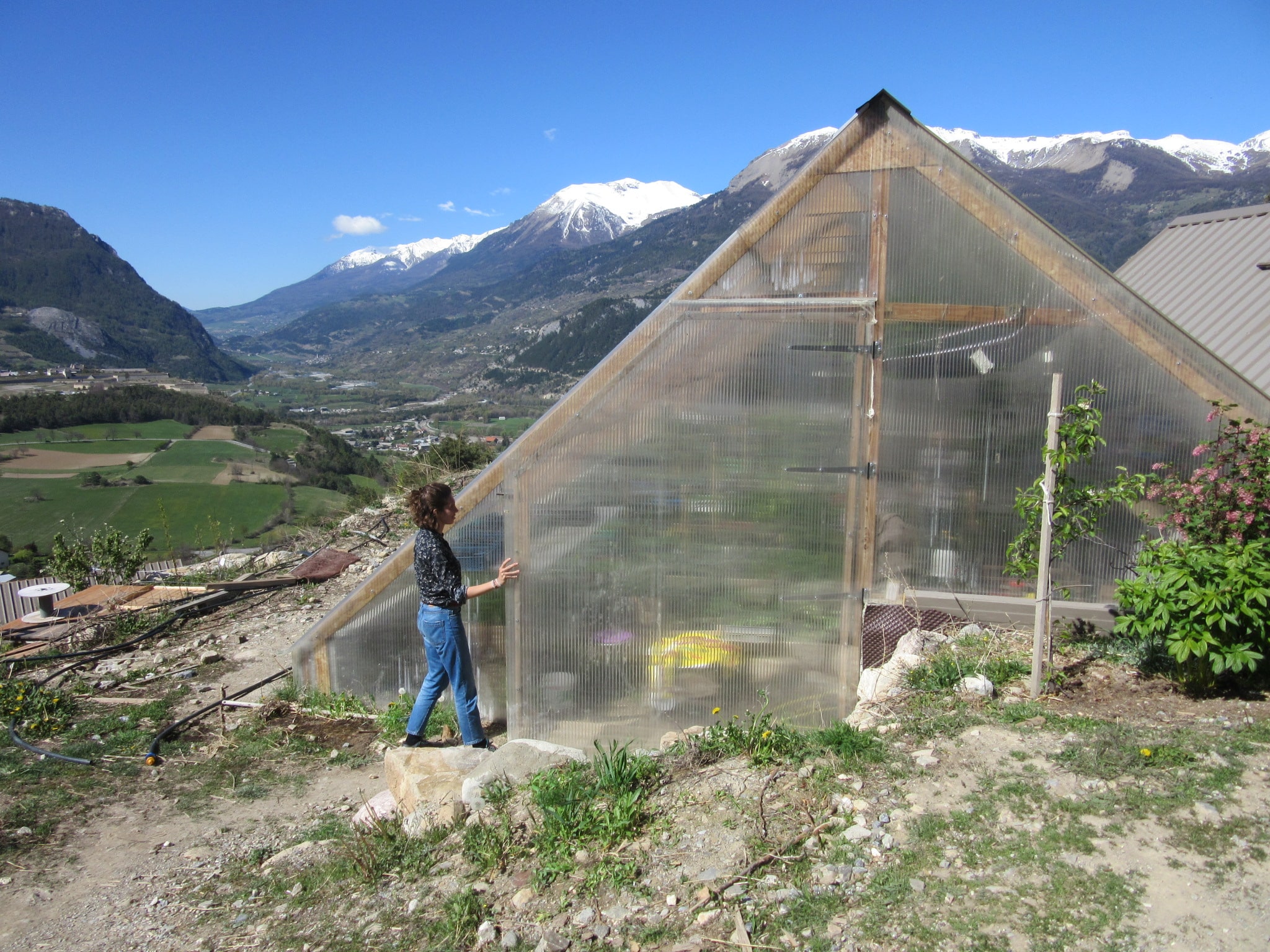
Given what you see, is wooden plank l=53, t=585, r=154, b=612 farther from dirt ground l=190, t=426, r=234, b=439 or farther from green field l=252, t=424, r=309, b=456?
dirt ground l=190, t=426, r=234, b=439

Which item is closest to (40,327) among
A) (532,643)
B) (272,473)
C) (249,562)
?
(272,473)

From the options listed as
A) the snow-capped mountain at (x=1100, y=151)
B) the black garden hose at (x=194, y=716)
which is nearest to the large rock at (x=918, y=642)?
the black garden hose at (x=194, y=716)

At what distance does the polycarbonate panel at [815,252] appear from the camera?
481 centimetres

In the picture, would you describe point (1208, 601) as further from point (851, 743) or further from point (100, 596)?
point (100, 596)

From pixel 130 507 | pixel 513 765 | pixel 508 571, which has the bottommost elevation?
pixel 130 507

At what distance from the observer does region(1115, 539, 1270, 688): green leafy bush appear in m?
3.61

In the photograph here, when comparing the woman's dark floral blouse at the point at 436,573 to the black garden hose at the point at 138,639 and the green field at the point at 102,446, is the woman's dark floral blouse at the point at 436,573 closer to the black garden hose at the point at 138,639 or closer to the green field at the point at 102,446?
the black garden hose at the point at 138,639

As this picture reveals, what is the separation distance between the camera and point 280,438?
54.8m

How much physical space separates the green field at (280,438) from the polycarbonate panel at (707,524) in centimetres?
4834

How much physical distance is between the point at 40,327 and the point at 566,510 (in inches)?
5295

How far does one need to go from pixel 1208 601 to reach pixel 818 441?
2246mm

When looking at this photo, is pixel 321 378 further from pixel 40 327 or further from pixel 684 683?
pixel 684 683

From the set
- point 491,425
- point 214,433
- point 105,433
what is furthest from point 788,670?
point 105,433

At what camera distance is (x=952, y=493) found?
4938 mm
